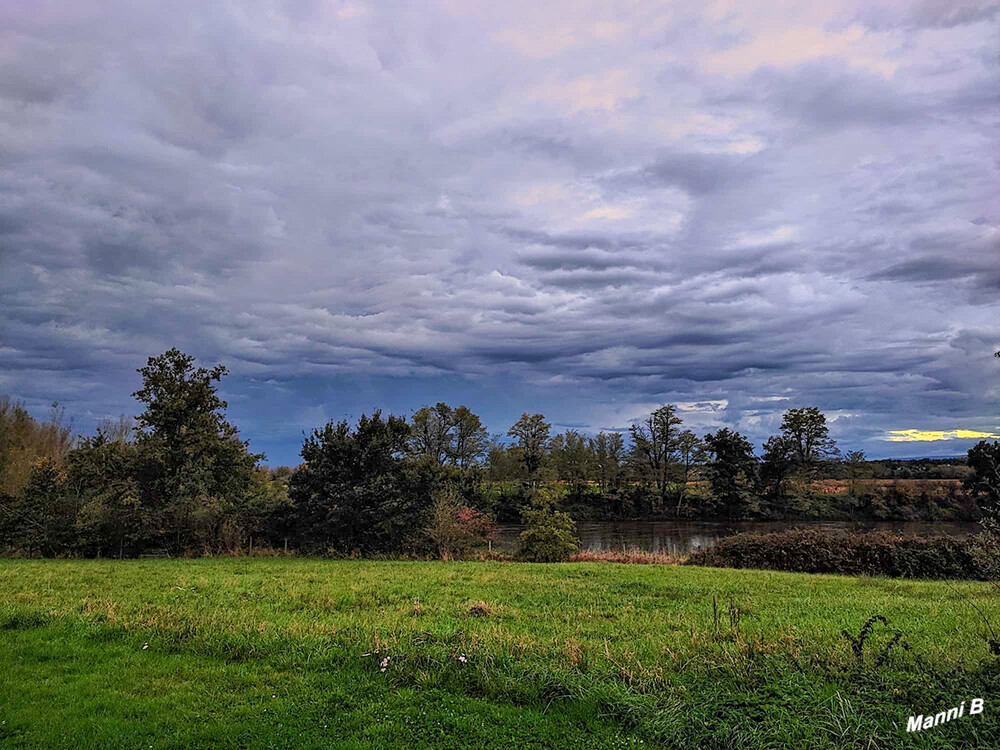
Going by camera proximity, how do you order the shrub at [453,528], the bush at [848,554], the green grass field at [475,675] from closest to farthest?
1. the green grass field at [475,675]
2. the bush at [848,554]
3. the shrub at [453,528]

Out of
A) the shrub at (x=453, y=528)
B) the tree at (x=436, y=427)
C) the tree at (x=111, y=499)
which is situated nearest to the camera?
the tree at (x=111, y=499)

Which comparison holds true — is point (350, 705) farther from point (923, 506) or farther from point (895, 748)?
point (923, 506)

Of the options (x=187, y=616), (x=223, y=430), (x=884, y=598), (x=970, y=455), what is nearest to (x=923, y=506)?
(x=970, y=455)

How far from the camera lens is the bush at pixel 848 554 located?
2352 centimetres

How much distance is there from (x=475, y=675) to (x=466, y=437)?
5686 centimetres

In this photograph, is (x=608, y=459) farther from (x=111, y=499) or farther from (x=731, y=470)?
(x=111, y=499)

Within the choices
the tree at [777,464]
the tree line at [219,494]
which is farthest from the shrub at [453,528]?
the tree at [777,464]

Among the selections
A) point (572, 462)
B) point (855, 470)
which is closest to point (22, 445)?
point (572, 462)

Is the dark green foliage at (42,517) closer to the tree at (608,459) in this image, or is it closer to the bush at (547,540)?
the bush at (547,540)

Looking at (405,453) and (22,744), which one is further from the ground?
(405,453)

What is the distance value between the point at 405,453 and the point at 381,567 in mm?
9354

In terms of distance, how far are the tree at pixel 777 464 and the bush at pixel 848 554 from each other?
41.4m

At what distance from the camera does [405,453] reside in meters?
31.2

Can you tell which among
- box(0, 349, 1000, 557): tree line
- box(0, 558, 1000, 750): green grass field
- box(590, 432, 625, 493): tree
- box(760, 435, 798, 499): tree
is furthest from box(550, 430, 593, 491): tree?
box(0, 558, 1000, 750): green grass field
